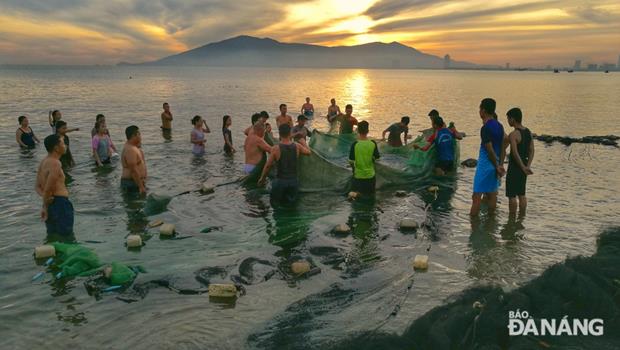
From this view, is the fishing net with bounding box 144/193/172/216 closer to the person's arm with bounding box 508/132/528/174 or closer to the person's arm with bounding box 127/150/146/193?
the person's arm with bounding box 127/150/146/193

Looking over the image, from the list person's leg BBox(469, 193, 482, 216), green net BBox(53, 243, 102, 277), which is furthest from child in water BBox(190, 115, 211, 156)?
person's leg BBox(469, 193, 482, 216)

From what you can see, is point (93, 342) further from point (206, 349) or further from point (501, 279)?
point (501, 279)

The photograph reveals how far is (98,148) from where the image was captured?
16281mm

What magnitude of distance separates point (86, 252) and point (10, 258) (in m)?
1.97

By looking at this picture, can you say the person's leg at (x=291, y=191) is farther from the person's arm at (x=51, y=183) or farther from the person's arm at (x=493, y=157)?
the person's arm at (x=51, y=183)

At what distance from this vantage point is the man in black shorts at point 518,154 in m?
9.38

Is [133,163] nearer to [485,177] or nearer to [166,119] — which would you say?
[485,177]

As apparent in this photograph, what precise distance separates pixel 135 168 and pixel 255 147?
323cm

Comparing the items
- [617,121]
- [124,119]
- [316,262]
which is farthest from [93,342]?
[617,121]

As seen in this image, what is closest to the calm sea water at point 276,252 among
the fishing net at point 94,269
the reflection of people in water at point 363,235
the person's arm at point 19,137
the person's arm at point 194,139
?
the reflection of people in water at point 363,235

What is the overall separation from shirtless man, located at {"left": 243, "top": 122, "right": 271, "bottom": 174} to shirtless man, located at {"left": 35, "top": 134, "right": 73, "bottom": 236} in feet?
16.3

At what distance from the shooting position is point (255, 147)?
12516mm

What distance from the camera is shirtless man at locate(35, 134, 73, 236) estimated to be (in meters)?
8.30

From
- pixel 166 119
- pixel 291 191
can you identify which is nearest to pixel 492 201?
pixel 291 191
